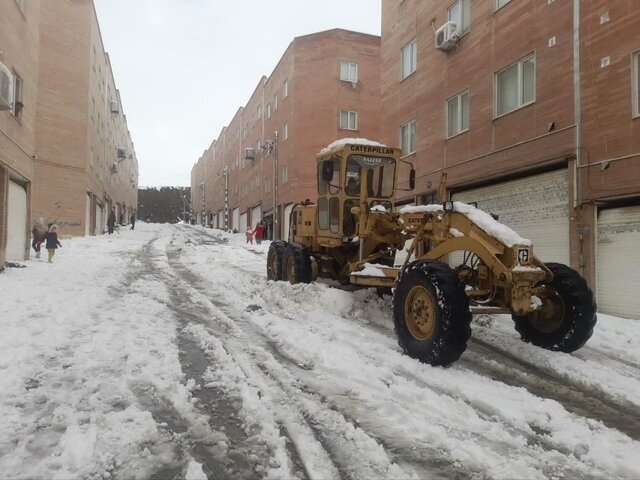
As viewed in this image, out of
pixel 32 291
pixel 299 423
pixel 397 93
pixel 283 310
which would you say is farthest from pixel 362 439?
pixel 397 93

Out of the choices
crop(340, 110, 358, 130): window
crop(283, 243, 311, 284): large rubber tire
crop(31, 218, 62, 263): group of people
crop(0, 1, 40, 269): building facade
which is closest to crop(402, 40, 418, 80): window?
crop(283, 243, 311, 284): large rubber tire

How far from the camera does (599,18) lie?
8500mm

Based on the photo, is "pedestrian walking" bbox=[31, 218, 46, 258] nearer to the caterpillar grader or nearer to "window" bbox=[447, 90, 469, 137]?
the caterpillar grader

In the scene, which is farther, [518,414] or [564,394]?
[564,394]

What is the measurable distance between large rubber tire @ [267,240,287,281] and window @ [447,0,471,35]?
8.33 metres

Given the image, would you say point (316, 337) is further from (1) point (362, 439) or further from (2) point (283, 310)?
(1) point (362, 439)

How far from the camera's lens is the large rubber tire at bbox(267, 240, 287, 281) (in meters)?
10.1

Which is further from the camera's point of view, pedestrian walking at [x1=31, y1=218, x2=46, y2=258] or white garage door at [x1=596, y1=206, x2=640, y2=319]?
pedestrian walking at [x1=31, y1=218, x2=46, y2=258]

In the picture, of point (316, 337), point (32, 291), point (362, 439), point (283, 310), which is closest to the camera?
point (362, 439)

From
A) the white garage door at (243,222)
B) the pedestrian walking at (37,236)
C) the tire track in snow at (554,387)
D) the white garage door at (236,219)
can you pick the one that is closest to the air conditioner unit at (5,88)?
the pedestrian walking at (37,236)

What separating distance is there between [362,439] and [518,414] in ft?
4.46

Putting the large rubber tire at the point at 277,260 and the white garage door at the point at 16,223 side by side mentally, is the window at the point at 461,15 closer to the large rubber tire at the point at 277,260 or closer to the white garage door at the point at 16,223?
the large rubber tire at the point at 277,260

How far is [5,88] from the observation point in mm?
9688

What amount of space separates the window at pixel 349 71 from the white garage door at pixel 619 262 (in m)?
21.7
